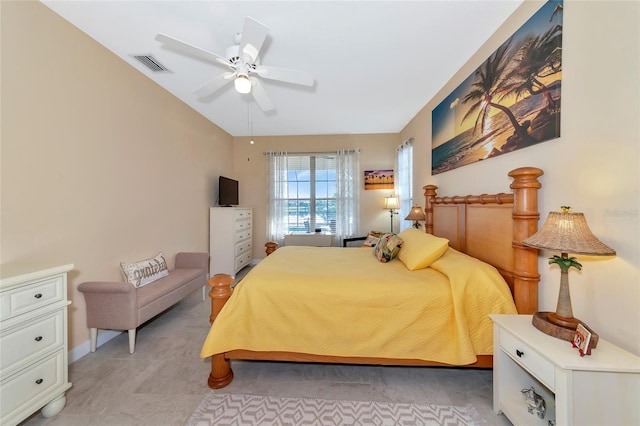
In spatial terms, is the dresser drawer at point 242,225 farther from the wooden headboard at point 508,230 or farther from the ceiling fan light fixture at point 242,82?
the wooden headboard at point 508,230

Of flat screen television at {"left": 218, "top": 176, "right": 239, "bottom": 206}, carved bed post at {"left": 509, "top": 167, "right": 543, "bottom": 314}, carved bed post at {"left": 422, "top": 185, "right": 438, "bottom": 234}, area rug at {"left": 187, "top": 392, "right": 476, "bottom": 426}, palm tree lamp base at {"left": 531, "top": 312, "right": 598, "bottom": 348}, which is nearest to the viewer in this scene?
palm tree lamp base at {"left": 531, "top": 312, "right": 598, "bottom": 348}

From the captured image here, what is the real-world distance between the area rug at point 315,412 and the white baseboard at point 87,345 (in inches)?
52.5

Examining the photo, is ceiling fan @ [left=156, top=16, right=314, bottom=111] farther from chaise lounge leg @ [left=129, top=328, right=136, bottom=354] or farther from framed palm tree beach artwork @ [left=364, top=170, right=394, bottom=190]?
framed palm tree beach artwork @ [left=364, top=170, right=394, bottom=190]

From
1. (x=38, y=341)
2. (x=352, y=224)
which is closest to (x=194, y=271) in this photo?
(x=38, y=341)

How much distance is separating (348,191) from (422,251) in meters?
2.96

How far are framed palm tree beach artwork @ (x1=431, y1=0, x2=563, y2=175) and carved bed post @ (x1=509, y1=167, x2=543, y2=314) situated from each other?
31 cm

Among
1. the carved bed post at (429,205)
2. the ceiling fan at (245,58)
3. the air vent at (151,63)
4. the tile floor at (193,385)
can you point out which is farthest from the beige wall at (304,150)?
the tile floor at (193,385)

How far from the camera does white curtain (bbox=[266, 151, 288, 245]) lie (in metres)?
4.91

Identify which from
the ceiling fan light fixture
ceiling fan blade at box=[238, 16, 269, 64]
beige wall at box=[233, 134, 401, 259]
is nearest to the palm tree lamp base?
ceiling fan blade at box=[238, 16, 269, 64]

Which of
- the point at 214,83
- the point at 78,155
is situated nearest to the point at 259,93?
the point at 214,83

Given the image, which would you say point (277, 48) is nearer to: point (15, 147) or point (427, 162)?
point (15, 147)

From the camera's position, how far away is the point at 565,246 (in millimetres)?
1065

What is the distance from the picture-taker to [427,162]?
329 cm

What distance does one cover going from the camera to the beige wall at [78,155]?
5.20 feet
